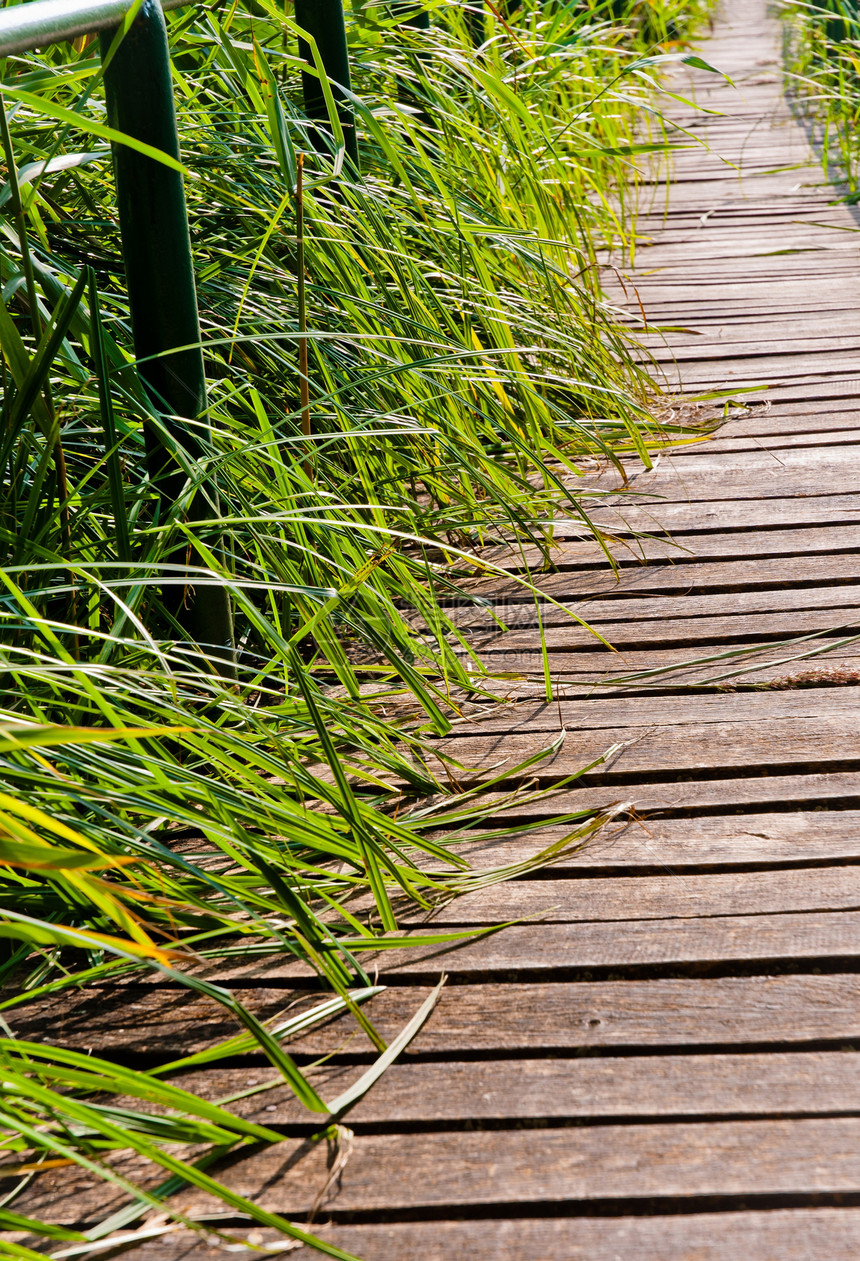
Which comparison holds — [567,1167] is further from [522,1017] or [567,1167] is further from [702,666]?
[702,666]

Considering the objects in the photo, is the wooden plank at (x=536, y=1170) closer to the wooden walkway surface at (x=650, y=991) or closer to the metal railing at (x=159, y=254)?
the wooden walkway surface at (x=650, y=991)

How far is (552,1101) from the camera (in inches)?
40.6

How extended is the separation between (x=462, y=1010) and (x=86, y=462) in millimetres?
1012

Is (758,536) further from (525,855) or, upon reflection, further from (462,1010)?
(462,1010)

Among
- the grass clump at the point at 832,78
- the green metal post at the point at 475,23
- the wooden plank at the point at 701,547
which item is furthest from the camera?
the grass clump at the point at 832,78

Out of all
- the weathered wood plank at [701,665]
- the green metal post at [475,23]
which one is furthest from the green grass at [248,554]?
the green metal post at [475,23]

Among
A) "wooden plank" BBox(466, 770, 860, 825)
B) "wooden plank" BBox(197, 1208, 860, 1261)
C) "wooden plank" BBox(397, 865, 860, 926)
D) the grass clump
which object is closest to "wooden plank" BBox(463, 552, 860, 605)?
"wooden plank" BBox(466, 770, 860, 825)

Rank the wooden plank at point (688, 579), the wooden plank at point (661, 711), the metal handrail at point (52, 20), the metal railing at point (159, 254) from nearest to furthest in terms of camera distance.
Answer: the metal handrail at point (52, 20) → the metal railing at point (159, 254) → the wooden plank at point (661, 711) → the wooden plank at point (688, 579)

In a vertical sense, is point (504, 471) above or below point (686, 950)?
above

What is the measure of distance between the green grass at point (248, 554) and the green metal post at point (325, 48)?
0.26 feet

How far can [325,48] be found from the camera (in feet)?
7.65

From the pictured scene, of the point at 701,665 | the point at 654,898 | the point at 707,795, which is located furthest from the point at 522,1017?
the point at 701,665

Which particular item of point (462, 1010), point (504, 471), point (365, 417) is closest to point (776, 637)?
point (504, 471)

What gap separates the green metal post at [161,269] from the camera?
142 centimetres
